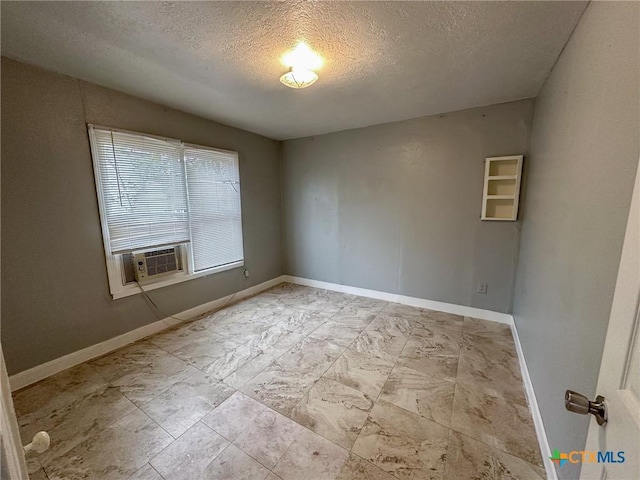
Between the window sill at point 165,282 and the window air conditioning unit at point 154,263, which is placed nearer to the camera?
the window sill at point 165,282

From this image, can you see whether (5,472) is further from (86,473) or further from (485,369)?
(485,369)

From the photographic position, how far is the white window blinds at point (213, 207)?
3068 millimetres

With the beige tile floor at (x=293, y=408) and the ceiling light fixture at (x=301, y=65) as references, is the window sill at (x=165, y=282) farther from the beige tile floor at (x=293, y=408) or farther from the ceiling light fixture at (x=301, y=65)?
the ceiling light fixture at (x=301, y=65)

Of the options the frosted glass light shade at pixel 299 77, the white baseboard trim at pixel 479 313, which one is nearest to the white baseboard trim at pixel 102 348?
the white baseboard trim at pixel 479 313

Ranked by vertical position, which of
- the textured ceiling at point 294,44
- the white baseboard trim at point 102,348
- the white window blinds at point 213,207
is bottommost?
the white baseboard trim at point 102,348

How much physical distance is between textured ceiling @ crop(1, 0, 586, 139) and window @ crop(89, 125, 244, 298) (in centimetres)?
55

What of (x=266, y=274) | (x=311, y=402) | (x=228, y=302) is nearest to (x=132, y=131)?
(x=228, y=302)

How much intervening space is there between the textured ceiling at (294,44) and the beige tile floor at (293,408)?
242cm

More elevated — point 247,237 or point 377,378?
point 247,237

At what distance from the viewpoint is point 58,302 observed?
2148 millimetres

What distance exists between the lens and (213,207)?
331 cm

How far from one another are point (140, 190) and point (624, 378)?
10.7 ft

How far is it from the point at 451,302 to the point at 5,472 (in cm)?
354

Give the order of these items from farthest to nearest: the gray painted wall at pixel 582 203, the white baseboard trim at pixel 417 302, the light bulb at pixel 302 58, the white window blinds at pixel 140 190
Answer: the white baseboard trim at pixel 417 302
the white window blinds at pixel 140 190
the light bulb at pixel 302 58
the gray painted wall at pixel 582 203
